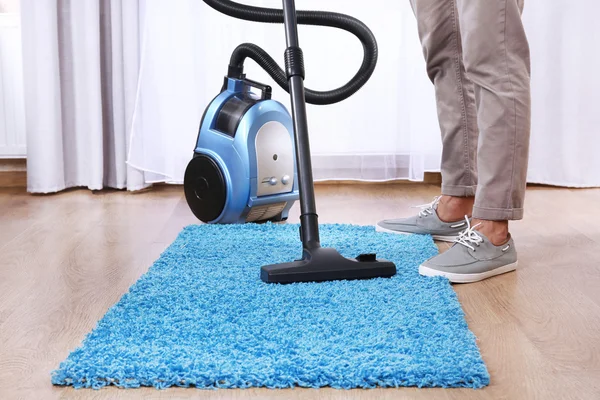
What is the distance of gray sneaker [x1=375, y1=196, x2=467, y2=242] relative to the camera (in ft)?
5.46

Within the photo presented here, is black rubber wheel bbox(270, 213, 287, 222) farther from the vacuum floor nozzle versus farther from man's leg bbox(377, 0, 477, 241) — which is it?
the vacuum floor nozzle

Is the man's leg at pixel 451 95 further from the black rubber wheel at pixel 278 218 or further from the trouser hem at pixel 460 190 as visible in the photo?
the black rubber wheel at pixel 278 218

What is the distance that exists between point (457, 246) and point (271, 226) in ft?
1.85

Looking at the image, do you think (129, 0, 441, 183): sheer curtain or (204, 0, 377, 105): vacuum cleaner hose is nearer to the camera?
(204, 0, 377, 105): vacuum cleaner hose

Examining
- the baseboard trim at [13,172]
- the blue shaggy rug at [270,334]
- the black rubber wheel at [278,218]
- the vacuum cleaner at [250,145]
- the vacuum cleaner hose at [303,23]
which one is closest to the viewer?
the blue shaggy rug at [270,334]

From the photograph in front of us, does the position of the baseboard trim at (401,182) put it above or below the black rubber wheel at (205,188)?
below

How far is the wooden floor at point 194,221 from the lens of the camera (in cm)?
85

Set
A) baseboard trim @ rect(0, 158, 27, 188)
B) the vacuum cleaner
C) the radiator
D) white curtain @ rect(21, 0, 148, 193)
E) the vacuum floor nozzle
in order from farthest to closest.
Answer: baseboard trim @ rect(0, 158, 27, 188) < the radiator < white curtain @ rect(21, 0, 148, 193) < the vacuum cleaner < the vacuum floor nozzle

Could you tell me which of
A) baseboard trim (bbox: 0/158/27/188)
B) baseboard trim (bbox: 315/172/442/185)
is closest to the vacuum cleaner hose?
baseboard trim (bbox: 315/172/442/185)

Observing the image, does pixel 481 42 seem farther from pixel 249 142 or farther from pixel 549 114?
pixel 549 114

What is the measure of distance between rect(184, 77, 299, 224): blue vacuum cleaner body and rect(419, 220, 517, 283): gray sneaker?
1.98 ft

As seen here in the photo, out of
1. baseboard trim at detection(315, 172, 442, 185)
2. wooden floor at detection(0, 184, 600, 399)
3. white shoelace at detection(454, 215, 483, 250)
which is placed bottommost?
wooden floor at detection(0, 184, 600, 399)

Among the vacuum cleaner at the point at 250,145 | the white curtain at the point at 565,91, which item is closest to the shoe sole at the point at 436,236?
the vacuum cleaner at the point at 250,145

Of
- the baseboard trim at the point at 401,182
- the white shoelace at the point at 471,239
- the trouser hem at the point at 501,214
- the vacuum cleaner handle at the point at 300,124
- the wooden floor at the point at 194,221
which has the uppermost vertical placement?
the vacuum cleaner handle at the point at 300,124
